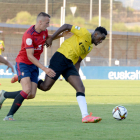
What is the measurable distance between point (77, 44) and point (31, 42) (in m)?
0.86

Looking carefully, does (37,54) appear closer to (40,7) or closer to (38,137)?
(38,137)

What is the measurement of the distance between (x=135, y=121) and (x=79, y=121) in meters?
0.94

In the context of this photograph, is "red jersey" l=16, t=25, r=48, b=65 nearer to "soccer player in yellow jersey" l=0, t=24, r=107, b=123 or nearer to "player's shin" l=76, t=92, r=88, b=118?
"soccer player in yellow jersey" l=0, t=24, r=107, b=123

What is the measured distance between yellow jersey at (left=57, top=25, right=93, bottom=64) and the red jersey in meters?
0.44

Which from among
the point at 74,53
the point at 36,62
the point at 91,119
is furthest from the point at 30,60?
the point at 91,119

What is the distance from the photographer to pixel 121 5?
31.2 metres

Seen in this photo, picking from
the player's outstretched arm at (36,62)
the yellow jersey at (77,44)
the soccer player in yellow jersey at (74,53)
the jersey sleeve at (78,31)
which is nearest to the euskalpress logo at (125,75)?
the soccer player in yellow jersey at (74,53)

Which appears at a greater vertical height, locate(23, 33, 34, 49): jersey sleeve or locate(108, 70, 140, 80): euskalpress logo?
locate(23, 33, 34, 49): jersey sleeve

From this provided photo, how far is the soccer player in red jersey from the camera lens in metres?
5.88

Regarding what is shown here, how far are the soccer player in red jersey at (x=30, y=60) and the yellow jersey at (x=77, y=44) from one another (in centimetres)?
45

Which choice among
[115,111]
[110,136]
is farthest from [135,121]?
[110,136]

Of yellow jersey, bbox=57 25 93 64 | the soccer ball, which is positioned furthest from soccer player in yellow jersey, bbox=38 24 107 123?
the soccer ball

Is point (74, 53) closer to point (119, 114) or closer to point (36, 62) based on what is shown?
point (36, 62)

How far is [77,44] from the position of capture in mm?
6289
